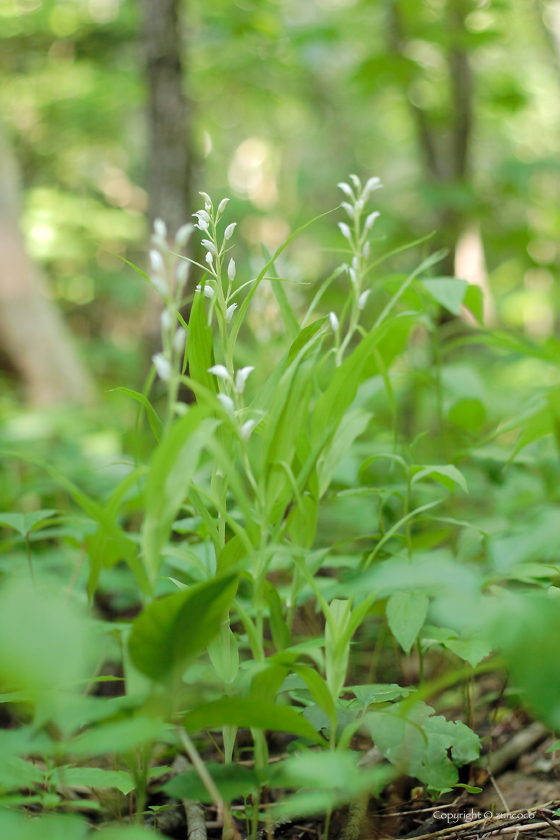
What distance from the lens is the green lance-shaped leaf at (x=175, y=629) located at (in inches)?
20.6

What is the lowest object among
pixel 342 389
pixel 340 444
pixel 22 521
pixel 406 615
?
pixel 406 615

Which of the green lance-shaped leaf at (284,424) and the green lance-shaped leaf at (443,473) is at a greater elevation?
the green lance-shaped leaf at (284,424)

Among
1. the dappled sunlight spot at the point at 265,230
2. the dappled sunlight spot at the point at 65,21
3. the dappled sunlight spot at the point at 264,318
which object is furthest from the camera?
the dappled sunlight spot at the point at 265,230

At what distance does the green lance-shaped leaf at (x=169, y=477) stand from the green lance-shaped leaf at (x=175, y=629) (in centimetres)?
5

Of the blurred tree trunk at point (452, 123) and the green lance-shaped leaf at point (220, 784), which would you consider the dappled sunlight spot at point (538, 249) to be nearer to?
the blurred tree trunk at point (452, 123)

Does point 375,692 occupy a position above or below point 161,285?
below

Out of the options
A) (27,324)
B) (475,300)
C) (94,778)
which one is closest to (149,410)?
(94,778)

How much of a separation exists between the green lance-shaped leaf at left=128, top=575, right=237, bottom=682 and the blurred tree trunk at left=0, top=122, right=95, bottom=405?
3170mm

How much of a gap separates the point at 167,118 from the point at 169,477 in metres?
1.86

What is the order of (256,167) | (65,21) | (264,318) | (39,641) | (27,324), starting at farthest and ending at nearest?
(256,167) < (65,21) < (27,324) < (264,318) < (39,641)

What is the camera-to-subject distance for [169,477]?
1.84 ft

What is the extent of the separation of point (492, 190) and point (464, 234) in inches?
9.4

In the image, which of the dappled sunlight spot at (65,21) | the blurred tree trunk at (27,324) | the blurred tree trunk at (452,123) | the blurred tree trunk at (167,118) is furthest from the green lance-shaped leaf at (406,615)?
the dappled sunlight spot at (65,21)

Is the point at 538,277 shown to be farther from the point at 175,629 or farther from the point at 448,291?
the point at 175,629
